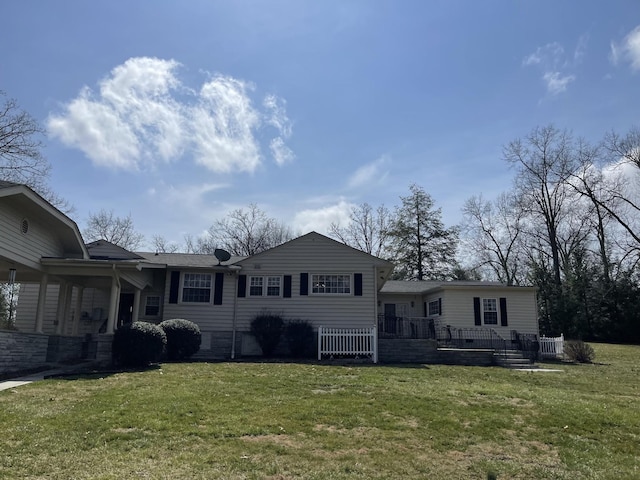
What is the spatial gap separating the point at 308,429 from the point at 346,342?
33.6 feet

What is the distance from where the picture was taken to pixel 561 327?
33.0 meters

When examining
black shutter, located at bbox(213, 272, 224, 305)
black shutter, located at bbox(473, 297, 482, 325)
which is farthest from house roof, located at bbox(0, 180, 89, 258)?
black shutter, located at bbox(473, 297, 482, 325)

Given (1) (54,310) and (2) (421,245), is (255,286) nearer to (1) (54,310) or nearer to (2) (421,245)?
(1) (54,310)

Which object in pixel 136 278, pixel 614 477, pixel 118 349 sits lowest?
pixel 614 477

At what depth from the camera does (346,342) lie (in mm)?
16938

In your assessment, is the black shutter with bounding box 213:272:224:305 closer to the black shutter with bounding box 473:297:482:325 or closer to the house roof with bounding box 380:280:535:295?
the house roof with bounding box 380:280:535:295

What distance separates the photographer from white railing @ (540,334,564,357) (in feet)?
68.8

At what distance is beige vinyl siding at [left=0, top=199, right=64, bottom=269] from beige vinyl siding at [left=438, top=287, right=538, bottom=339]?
16.4 metres

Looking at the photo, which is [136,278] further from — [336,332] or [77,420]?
[77,420]

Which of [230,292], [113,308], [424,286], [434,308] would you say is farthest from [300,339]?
[424,286]

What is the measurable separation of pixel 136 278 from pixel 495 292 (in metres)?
16.1

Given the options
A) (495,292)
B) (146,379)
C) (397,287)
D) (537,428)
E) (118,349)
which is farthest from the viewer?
(397,287)

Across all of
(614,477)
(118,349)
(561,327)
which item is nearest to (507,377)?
(614,477)

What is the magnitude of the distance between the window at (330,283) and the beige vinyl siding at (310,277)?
208 mm
